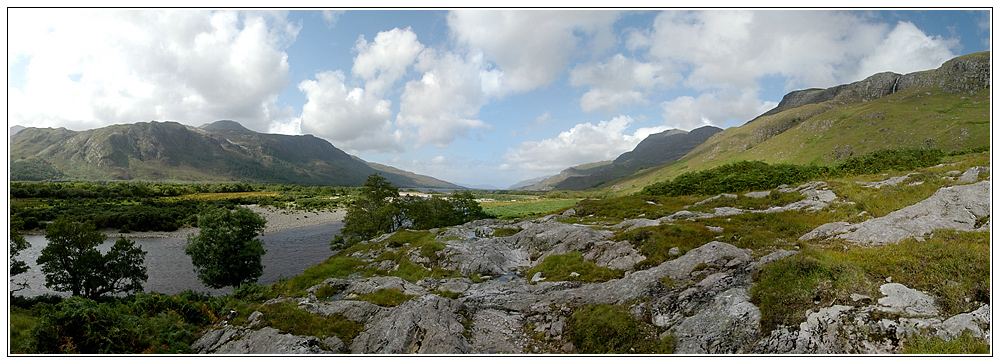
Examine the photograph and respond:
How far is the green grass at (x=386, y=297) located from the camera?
19922mm

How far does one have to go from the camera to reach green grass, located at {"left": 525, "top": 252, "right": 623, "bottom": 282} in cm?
2154

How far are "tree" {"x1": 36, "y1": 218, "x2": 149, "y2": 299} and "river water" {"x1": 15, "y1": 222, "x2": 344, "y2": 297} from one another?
7.49 m

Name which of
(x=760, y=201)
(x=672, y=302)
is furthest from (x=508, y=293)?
(x=760, y=201)

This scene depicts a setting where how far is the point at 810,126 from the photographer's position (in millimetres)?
171875

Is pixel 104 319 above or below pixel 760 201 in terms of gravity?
below

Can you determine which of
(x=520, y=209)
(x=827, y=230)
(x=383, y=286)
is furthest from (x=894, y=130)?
(x=383, y=286)

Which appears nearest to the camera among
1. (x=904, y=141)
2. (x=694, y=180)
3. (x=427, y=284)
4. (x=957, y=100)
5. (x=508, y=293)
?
(x=508, y=293)

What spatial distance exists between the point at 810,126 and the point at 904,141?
Result: 75.2 m

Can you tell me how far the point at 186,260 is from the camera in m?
54.9

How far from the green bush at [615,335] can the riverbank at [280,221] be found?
72.0 m

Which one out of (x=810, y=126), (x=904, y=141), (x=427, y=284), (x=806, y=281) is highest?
(x=810, y=126)

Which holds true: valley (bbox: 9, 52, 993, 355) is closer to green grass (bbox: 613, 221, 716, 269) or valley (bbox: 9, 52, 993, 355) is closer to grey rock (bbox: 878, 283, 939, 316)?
grey rock (bbox: 878, 283, 939, 316)

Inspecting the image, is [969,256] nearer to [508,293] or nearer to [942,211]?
[942,211]

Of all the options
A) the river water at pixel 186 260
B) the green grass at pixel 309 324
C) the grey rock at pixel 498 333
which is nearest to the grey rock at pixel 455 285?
the grey rock at pixel 498 333
